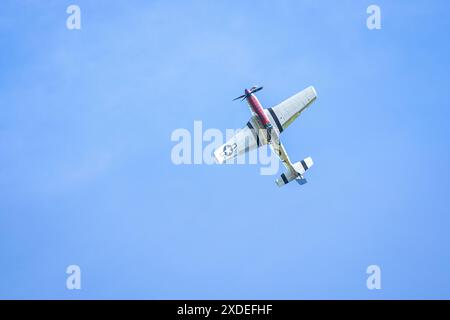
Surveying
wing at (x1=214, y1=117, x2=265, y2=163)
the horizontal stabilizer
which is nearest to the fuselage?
wing at (x1=214, y1=117, x2=265, y2=163)

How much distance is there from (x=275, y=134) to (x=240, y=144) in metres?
3.91

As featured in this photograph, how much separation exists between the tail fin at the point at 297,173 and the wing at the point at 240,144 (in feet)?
13.8

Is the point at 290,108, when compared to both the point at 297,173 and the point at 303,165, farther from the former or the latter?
the point at 297,173

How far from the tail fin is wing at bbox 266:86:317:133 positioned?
13.0ft

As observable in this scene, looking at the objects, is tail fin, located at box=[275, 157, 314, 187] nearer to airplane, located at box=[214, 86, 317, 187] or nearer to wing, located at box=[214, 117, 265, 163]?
airplane, located at box=[214, 86, 317, 187]

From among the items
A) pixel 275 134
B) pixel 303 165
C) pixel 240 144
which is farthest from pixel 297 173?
pixel 240 144

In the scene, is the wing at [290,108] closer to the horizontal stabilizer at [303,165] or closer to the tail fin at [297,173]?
the horizontal stabilizer at [303,165]

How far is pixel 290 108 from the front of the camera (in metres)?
75.6

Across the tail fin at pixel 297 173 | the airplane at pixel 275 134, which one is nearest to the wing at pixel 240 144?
the airplane at pixel 275 134

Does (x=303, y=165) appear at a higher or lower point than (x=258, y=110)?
lower
